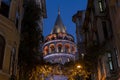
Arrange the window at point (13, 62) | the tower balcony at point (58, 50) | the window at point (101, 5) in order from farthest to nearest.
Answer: the tower balcony at point (58, 50) → the window at point (101, 5) → the window at point (13, 62)

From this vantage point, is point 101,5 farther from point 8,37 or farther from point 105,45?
point 8,37

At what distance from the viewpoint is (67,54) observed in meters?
61.5

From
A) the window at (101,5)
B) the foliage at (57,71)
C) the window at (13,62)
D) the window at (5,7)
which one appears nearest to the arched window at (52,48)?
the foliage at (57,71)

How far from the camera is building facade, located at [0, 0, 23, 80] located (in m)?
15.3

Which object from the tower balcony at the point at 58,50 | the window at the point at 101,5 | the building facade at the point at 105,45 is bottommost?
the building facade at the point at 105,45

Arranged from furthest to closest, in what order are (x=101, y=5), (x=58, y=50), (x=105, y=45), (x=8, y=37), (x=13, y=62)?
(x=58, y=50), (x=101, y=5), (x=105, y=45), (x=13, y=62), (x=8, y=37)

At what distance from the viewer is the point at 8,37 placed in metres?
16.1

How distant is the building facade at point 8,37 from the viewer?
15258 mm

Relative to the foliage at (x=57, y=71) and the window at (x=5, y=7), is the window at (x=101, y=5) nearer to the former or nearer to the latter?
the foliage at (x=57, y=71)

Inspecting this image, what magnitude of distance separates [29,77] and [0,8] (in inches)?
347

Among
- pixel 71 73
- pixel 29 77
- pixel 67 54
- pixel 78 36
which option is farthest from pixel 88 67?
pixel 67 54

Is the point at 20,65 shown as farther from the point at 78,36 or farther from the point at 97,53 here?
the point at 78,36

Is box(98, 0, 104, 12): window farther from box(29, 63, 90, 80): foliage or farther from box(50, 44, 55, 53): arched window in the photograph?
box(50, 44, 55, 53): arched window

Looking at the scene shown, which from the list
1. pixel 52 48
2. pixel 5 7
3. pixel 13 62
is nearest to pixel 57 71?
pixel 13 62
